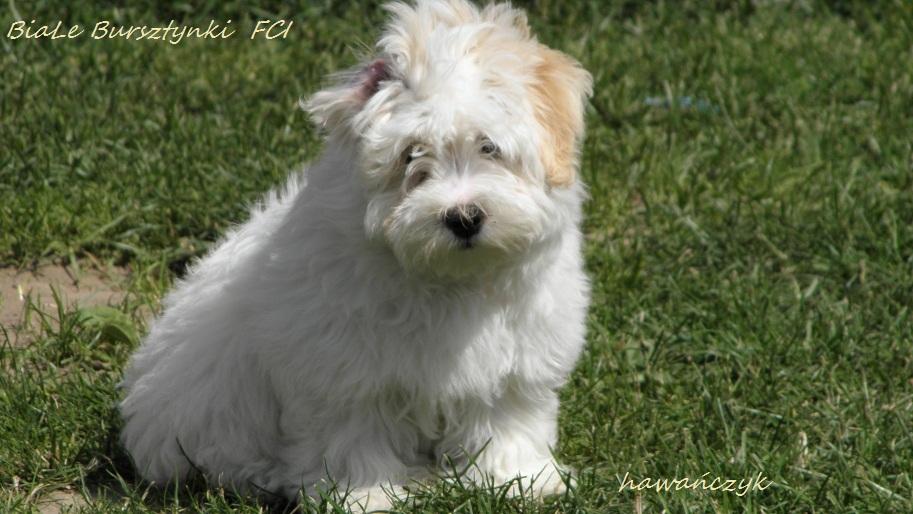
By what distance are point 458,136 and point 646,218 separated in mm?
2491

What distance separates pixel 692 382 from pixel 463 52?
1.86m

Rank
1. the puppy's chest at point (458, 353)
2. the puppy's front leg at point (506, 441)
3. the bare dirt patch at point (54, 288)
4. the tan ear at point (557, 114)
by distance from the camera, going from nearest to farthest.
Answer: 1. the tan ear at point (557, 114)
2. the puppy's chest at point (458, 353)
3. the puppy's front leg at point (506, 441)
4. the bare dirt patch at point (54, 288)

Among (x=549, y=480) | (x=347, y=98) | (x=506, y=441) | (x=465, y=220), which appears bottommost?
(x=549, y=480)

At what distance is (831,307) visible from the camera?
5367mm

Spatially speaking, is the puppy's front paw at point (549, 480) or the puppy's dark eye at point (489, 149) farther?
the puppy's front paw at point (549, 480)

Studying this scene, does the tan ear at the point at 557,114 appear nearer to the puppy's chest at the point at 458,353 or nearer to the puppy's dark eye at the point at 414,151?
the puppy's dark eye at the point at 414,151

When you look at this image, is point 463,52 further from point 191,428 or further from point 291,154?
point 291,154

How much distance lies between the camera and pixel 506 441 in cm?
418

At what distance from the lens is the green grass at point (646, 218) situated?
442cm

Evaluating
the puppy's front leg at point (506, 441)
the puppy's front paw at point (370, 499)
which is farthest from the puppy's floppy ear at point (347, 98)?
the puppy's front paw at point (370, 499)

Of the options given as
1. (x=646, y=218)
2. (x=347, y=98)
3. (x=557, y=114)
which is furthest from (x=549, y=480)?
(x=646, y=218)

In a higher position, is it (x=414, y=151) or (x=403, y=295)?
(x=414, y=151)

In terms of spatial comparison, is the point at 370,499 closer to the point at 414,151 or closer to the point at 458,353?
the point at 458,353

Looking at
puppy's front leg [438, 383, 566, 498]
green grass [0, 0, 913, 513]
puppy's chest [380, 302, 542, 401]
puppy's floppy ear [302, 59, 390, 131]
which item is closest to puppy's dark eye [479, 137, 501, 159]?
puppy's floppy ear [302, 59, 390, 131]
